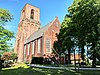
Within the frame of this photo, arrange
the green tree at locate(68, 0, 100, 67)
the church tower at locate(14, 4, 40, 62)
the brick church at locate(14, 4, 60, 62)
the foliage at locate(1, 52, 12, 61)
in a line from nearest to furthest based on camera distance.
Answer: the green tree at locate(68, 0, 100, 67) < the foliage at locate(1, 52, 12, 61) < the brick church at locate(14, 4, 60, 62) < the church tower at locate(14, 4, 40, 62)

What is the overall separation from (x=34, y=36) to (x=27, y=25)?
8.29 m

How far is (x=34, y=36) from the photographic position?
48.8 m

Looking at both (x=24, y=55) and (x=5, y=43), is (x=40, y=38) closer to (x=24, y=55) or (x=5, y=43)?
(x=24, y=55)

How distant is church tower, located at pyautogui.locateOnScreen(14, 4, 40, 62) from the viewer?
54.2m

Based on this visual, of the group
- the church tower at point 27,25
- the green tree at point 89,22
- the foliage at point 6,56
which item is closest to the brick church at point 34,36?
the church tower at point 27,25

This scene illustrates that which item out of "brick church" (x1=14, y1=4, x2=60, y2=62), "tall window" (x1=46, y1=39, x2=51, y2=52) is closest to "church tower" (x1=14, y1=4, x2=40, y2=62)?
"brick church" (x1=14, y1=4, x2=60, y2=62)

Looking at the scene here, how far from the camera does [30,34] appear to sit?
2160 inches

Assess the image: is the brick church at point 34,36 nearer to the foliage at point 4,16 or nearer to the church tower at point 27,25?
the church tower at point 27,25

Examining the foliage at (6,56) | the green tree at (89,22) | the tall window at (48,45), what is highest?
the green tree at (89,22)

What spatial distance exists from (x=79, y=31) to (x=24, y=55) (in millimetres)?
32309

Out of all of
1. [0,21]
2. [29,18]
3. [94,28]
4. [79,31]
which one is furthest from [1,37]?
[29,18]

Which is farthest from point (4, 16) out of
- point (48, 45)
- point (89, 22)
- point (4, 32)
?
point (48, 45)

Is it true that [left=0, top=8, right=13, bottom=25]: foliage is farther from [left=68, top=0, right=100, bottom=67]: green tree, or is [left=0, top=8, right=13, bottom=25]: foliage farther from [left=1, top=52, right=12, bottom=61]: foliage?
[left=1, top=52, right=12, bottom=61]: foliage

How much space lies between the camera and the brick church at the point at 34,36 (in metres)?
41.8
